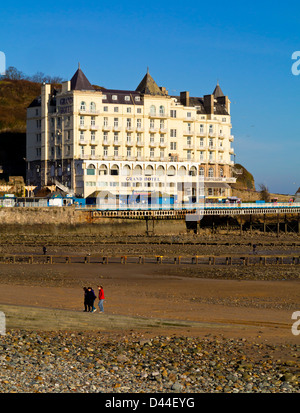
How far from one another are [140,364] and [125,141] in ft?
197

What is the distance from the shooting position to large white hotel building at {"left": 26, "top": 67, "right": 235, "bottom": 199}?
7488 cm

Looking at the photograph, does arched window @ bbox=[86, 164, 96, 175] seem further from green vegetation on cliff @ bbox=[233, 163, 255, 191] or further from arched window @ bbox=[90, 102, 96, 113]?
green vegetation on cliff @ bbox=[233, 163, 255, 191]

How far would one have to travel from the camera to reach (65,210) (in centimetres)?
6456

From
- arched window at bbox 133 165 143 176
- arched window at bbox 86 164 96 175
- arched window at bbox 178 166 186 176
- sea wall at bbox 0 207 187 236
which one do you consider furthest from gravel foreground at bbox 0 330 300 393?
arched window at bbox 178 166 186 176

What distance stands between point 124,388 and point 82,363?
242cm

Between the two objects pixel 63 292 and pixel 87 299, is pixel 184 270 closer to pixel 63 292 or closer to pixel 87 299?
pixel 63 292

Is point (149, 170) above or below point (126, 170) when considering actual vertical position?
above

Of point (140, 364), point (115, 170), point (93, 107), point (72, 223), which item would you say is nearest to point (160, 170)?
point (115, 170)

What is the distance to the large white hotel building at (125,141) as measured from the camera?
2948 inches

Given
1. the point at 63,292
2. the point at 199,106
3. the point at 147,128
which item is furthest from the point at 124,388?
the point at 199,106

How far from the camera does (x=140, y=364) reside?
18.7 m

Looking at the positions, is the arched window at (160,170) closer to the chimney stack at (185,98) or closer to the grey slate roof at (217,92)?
the chimney stack at (185,98)

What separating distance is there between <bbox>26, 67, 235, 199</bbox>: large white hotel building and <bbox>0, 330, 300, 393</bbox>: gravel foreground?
52731 mm

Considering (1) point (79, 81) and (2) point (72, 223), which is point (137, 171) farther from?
(2) point (72, 223)
